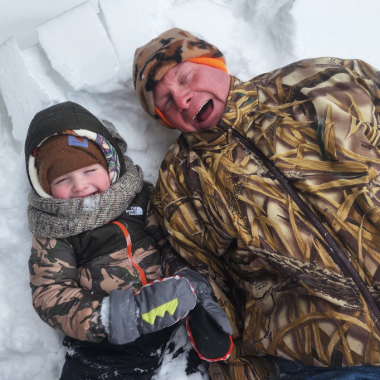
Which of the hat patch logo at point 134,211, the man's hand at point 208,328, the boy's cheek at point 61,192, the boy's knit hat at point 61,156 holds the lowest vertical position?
the man's hand at point 208,328

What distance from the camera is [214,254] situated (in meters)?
1.25

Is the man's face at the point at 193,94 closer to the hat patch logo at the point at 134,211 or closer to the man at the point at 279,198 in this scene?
the man at the point at 279,198

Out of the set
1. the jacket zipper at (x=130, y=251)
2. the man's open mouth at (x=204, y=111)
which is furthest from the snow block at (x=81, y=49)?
the jacket zipper at (x=130, y=251)

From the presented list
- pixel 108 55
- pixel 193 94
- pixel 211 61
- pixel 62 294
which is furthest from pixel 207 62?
pixel 62 294

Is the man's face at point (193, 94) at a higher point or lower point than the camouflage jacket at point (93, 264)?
higher

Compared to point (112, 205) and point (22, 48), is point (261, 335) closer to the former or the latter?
point (112, 205)

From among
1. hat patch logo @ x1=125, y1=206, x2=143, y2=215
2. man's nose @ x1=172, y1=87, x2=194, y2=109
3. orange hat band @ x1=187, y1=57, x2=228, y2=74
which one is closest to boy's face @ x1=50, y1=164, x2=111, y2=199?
hat patch logo @ x1=125, y1=206, x2=143, y2=215

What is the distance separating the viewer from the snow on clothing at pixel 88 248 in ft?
3.66

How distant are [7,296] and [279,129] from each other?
4.06 feet

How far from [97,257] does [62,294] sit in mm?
183

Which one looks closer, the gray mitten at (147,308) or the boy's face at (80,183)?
the gray mitten at (147,308)

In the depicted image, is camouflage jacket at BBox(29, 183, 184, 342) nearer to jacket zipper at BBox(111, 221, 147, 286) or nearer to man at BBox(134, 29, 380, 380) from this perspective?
jacket zipper at BBox(111, 221, 147, 286)

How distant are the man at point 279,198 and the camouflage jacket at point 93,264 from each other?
0.34 ft

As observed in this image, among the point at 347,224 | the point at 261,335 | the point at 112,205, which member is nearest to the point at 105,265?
the point at 112,205
